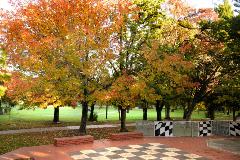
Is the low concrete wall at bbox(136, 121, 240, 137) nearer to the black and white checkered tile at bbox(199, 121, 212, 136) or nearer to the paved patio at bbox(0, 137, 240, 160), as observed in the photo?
the black and white checkered tile at bbox(199, 121, 212, 136)

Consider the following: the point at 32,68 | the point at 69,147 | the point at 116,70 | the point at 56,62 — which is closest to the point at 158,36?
the point at 116,70

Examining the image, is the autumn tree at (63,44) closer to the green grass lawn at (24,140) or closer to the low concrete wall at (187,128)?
the green grass lawn at (24,140)

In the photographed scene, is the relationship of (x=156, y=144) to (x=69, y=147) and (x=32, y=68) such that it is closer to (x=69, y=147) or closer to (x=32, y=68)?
(x=69, y=147)

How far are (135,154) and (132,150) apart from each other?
889 mm

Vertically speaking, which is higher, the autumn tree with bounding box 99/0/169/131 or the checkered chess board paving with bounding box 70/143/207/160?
the autumn tree with bounding box 99/0/169/131

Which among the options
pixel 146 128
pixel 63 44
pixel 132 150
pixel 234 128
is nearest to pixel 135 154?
pixel 132 150

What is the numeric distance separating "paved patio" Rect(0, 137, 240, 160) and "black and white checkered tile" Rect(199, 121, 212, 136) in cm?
212

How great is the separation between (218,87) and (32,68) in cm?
1434

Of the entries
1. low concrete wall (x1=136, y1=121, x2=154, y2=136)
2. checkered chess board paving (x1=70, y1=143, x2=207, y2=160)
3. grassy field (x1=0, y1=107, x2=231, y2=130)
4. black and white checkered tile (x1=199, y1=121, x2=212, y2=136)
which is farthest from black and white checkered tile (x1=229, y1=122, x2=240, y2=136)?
grassy field (x1=0, y1=107, x2=231, y2=130)

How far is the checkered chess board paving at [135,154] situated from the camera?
13883mm

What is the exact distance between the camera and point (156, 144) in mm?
17141

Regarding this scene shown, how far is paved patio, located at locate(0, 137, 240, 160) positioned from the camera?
46.0ft

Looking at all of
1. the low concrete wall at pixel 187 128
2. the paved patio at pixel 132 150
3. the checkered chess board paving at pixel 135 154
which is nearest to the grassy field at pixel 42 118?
the paved patio at pixel 132 150

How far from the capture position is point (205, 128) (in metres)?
20.7
